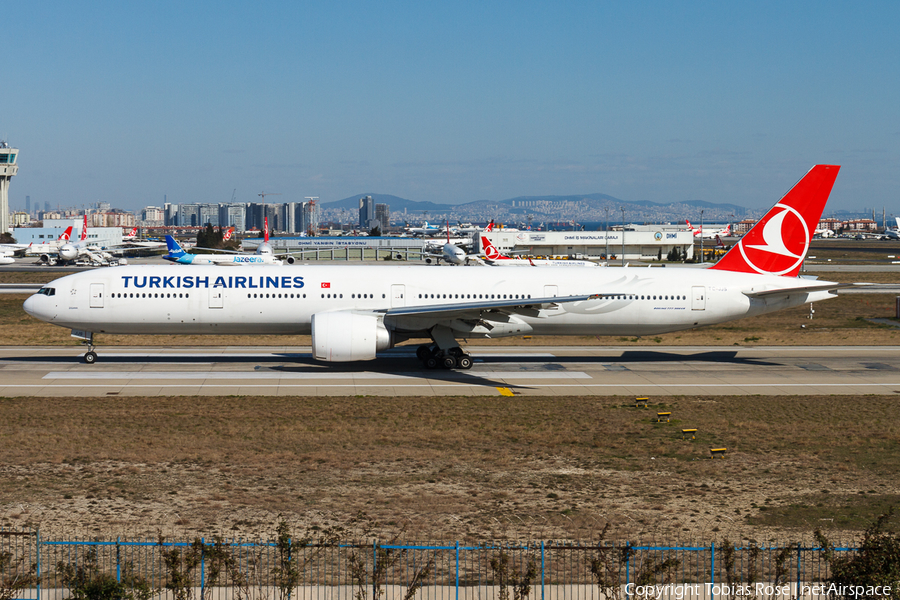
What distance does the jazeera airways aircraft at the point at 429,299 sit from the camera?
35844 mm

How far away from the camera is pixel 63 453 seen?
2239cm

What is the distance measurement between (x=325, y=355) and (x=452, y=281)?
289 inches

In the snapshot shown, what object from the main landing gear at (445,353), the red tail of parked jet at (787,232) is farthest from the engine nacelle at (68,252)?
the red tail of parked jet at (787,232)

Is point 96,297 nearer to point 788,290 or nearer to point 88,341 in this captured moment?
point 88,341

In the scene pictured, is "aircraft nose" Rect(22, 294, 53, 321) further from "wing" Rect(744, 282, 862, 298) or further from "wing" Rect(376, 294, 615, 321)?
"wing" Rect(744, 282, 862, 298)

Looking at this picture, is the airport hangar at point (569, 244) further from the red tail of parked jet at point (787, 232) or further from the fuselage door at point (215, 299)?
the fuselage door at point (215, 299)

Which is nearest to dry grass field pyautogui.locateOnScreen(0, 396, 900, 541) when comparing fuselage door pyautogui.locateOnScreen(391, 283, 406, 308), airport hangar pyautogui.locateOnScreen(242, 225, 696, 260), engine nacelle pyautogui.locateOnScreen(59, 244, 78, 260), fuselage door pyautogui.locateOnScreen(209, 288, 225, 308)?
fuselage door pyautogui.locateOnScreen(209, 288, 225, 308)

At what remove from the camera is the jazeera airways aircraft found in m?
35.8

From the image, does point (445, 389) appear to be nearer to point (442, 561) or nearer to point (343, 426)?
point (343, 426)

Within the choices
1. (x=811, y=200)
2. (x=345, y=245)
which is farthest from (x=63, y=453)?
(x=345, y=245)

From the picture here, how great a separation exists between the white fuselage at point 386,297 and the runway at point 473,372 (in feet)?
6.34

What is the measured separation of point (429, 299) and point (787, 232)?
17.9 meters

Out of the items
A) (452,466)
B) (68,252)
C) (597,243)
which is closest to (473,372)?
(452,466)

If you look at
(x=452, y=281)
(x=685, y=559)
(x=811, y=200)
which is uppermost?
(x=811, y=200)
